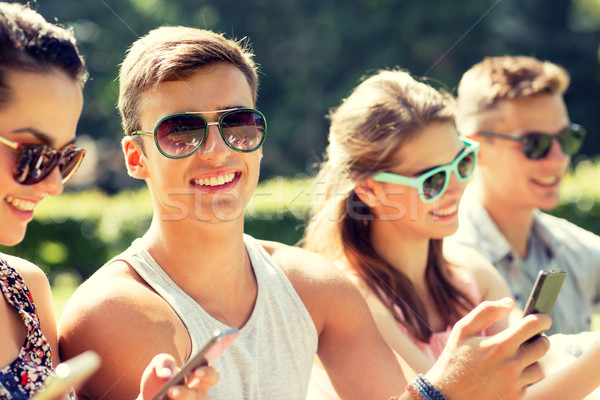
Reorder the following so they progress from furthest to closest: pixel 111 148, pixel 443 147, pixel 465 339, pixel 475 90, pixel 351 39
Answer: pixel 111 148
pixel 351 39
pixel 475 90
pixel 443 147
pixel 465 339

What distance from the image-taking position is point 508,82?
452cm

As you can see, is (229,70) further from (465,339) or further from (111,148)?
(111,148)

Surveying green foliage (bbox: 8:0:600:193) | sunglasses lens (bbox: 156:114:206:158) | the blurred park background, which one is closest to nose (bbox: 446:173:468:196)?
sunglasses lens (bbox: 156:114:206:158)

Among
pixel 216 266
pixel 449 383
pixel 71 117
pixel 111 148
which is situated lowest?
pixel 111 148

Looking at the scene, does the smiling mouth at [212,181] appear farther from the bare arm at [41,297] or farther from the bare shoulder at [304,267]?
the bare arm at [41,297]

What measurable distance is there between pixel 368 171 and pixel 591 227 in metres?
6.34

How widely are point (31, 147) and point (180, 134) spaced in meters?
0.59

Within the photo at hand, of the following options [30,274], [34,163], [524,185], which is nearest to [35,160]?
[34,163]

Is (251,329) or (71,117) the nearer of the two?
(71,117)

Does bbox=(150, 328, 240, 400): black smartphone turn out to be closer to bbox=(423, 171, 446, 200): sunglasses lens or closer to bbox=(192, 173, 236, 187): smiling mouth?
bbox=(192, 173, 236, 187): smiling mouth

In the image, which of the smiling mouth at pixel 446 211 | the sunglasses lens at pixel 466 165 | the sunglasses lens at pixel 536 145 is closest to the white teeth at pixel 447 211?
the smiling mouth at pixel 446 211

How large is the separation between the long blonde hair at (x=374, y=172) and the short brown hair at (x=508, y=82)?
102 centimetres

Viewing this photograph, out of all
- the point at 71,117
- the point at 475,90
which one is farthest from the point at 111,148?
the point at 71,117

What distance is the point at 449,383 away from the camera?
2238 mm
